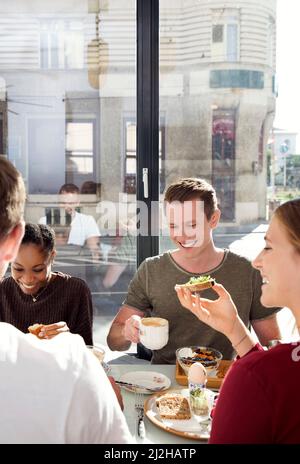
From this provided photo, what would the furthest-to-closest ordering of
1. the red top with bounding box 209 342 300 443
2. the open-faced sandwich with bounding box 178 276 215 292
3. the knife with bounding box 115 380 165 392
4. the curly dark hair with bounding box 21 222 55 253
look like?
the curly dark hair with bounding box 21 222 55 253 < the open-faced sandwich with bounding box 178 276 215 292 < the knife with bounding box 115 380 165 392 < the red top with bounding box 209 342 300 443

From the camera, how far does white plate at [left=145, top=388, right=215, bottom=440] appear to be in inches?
46.5

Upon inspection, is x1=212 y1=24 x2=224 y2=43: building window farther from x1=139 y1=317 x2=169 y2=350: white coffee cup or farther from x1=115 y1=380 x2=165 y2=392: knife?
x1=115 y1=380 x2=165 y2=392: knife

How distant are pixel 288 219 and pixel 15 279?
1227mm

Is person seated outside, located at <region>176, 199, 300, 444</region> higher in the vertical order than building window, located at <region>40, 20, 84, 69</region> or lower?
lower

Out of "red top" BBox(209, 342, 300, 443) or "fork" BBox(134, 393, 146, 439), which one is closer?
"red top" BBox(209, 342, 300, 443)

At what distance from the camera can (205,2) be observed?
9.20 feet

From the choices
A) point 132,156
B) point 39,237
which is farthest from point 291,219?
point 132,156

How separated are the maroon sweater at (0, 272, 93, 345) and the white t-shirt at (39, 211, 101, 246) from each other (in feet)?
3.02

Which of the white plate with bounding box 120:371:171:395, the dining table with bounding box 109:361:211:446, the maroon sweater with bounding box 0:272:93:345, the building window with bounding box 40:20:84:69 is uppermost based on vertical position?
the building window with bounding box 40:20:84:69

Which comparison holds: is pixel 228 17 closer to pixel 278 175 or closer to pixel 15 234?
pixel 278 175

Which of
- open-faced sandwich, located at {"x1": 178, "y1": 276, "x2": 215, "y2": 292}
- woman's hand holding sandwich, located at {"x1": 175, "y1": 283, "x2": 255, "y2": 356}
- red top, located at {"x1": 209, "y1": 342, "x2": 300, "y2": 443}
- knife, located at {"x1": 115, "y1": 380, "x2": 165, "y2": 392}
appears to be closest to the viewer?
red top, located at {"x1": 209, "y1": 342, "x2": 300, "y2": 443}

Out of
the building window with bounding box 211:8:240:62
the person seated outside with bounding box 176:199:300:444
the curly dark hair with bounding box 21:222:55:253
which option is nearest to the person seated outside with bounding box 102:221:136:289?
the curly dark hair with bounding box 21:222:55:253

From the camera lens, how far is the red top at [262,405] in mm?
837
